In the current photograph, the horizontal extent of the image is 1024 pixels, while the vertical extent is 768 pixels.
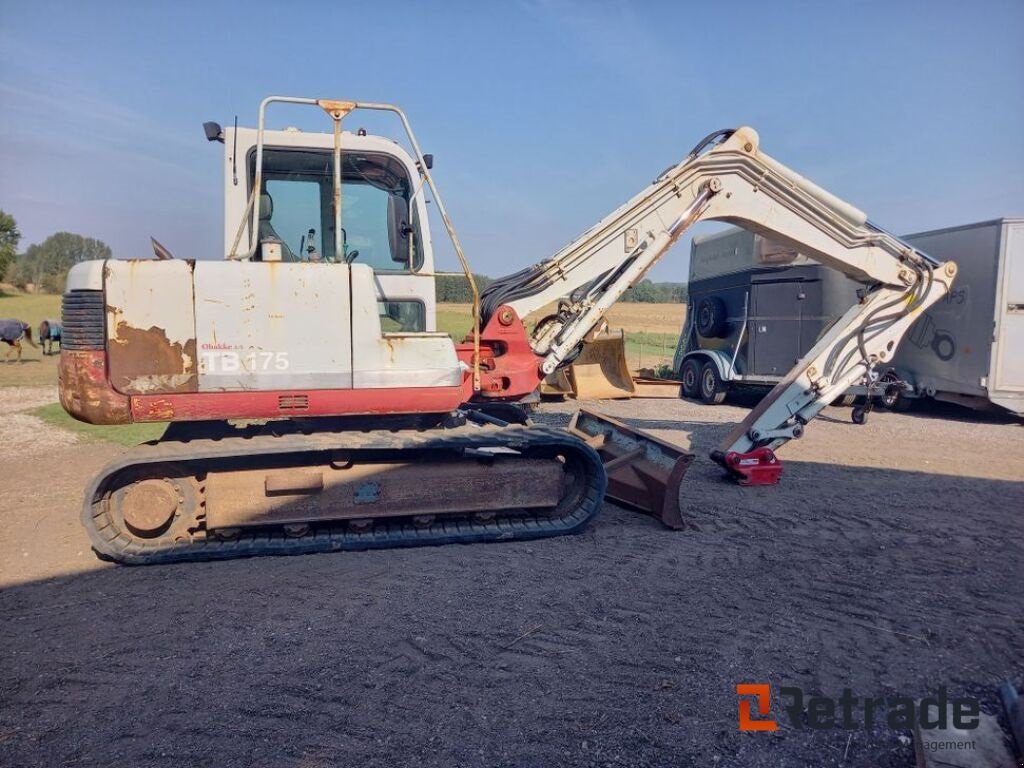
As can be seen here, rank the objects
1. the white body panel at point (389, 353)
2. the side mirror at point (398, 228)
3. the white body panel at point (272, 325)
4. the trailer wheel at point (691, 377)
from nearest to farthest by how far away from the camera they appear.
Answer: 1. the white body panel at point (272, 325)
2. the white body panel at point (389, 353)
3. the side mirror at point (398, 228)
4. the trailer wheel at point (691, 377)

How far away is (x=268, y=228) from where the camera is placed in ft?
17.3

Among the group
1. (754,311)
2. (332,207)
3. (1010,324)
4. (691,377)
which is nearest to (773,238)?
(332,207)

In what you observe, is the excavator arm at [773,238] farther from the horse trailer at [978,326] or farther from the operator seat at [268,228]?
the horse trailer at [978,326]

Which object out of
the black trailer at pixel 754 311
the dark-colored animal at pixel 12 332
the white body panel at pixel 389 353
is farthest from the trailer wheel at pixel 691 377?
the dark-colored animal at pixel 12 332

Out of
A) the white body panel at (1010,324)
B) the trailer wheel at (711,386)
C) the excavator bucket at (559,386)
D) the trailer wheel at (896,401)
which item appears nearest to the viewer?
the white body panel at (1010,324)

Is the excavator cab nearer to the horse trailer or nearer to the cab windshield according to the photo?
the cab windshield

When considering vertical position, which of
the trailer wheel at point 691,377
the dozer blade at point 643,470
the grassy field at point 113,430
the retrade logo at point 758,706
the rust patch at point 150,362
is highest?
the rust patch at point 150,362

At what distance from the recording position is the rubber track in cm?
456

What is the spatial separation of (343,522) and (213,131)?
10.2 ft

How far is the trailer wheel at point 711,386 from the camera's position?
12930 mm

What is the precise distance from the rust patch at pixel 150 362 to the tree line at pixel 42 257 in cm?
3274

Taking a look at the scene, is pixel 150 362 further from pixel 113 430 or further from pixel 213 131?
pixel 113 430

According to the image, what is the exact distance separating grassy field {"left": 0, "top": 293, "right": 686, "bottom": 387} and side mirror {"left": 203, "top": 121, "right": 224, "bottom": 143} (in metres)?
2.11

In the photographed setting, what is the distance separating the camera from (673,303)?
2111 inches
